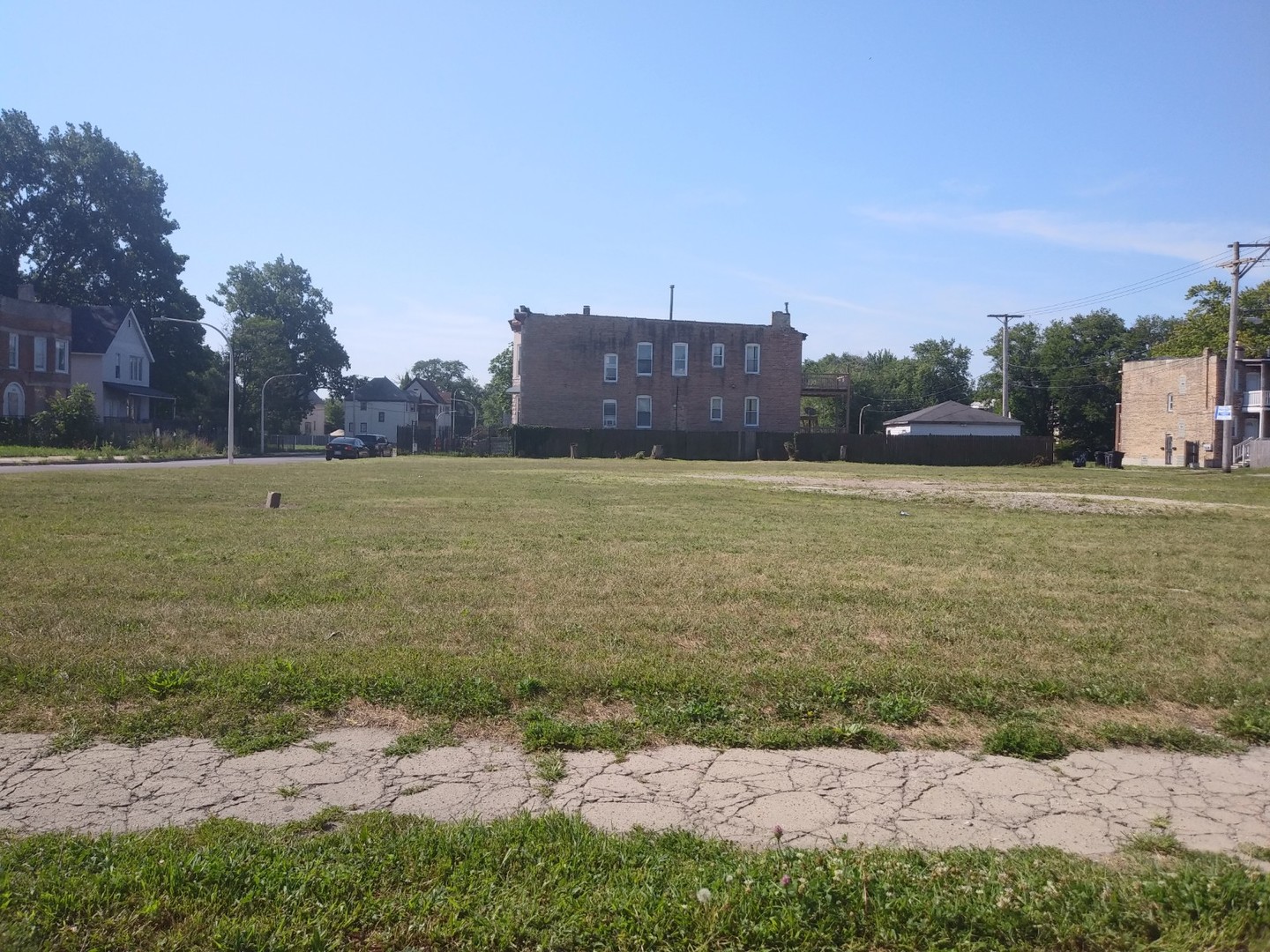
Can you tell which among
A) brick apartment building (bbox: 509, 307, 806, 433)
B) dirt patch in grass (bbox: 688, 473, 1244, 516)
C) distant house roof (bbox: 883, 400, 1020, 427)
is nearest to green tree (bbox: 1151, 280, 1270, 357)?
distant house roof (bbox: 883, 400, 1020, 427)

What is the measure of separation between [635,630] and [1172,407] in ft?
244

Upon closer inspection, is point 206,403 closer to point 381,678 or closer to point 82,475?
point 82,475

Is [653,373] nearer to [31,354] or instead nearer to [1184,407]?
[31,354]

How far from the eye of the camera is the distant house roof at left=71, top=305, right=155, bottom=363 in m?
59.8

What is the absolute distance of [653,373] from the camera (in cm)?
Result: 6406

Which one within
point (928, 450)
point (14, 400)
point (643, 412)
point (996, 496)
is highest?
point (643, 412)

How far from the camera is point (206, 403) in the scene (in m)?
76.2

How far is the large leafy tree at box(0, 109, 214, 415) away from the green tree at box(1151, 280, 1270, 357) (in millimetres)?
83752

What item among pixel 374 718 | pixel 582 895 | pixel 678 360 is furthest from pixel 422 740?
pixel 678 360

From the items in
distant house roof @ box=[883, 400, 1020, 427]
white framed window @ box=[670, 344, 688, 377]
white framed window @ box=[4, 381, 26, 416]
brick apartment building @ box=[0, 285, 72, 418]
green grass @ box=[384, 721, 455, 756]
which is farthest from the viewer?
distant house roof @ box=[883, 400, 1020, 427]

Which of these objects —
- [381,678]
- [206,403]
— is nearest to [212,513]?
[381,678]

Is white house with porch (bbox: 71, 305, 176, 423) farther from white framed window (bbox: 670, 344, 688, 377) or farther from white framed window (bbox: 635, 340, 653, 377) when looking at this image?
white framed window (bbox: 670, 344, 688, 377)

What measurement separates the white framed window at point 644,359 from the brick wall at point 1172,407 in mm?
38076

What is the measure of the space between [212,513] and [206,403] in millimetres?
68034
